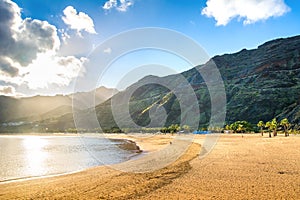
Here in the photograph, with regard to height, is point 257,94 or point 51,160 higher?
point 257,94

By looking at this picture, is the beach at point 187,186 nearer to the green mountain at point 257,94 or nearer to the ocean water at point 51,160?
the ocean water at point 51,160

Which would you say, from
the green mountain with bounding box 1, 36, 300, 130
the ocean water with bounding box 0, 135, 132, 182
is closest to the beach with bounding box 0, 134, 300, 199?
the ocean water with bounding box 0, 135, 132, 182

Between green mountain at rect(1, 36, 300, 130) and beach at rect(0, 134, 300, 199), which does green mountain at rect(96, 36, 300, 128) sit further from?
beach at rect(0, 134, 300, 199)

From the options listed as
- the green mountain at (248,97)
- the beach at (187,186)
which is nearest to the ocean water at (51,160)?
the beach at (187,186)

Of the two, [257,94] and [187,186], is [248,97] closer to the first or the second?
[257,94]

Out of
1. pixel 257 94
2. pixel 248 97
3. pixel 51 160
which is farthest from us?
pixel 248 97

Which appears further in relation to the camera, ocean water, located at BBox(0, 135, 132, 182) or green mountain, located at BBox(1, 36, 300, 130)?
→ green mountain, located at BBox(1, 36, 300, 130)

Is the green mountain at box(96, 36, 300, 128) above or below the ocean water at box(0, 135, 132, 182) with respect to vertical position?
above

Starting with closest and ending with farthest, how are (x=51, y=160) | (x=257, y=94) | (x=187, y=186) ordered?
(x=187, y=186)
(x=51, y=160)
(x=257, y=94)

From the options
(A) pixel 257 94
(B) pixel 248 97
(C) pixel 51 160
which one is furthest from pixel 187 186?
(A) pixel 257 94

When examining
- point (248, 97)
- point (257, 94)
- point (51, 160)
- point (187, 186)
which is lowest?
point (51, 160)

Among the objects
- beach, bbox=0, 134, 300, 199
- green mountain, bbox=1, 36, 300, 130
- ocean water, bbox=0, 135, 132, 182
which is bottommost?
ocean water, bbox=0, 135, 132, 182

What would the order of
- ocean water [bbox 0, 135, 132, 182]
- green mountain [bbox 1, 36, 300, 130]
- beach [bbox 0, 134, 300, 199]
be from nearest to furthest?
beach [bbox 0, 134, 300, 199] → ocean water [bbox 0, 135, 132, 182] → green mountain [bbox 1, 36, 300, 130]

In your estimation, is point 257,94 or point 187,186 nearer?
point 187,186
